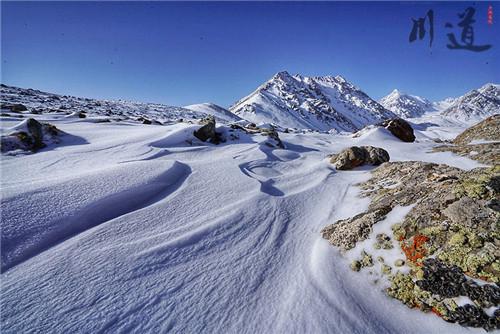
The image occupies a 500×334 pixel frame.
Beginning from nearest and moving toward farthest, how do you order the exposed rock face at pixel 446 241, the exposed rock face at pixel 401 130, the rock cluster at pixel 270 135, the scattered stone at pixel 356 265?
1. the exposed rock face at pixel 446 241
2. the scattered stone at pixel 356 265
3. the rock cluster at pixel 270 135
4. the exposed rock face at pixel 401 130

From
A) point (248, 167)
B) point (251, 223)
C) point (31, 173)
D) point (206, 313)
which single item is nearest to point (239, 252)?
point (251, 223)

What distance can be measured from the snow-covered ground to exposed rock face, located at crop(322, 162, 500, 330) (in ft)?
0.48

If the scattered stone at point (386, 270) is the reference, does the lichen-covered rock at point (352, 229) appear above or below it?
above

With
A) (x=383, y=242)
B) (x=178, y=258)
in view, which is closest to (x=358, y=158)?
(x=383, y=242)

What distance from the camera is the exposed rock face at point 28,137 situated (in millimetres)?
6309

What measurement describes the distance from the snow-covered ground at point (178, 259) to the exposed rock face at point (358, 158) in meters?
1.70

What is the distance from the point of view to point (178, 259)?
277cm

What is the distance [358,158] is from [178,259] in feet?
18.3

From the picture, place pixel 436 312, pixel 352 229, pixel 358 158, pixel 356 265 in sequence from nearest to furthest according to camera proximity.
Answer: pixel 436 312 < pixel 356 265 < pixel 352 229 < pixel 358 158

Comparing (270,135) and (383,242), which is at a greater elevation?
(270,135)

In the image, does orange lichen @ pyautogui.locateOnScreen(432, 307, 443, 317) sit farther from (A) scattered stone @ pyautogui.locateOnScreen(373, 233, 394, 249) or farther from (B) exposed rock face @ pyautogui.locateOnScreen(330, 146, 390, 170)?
(B) exposed rock face @ pyautogui.locateOnScreen(330, 146, 390, 170)

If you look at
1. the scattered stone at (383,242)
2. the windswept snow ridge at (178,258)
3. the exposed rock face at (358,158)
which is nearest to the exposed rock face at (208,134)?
the windswept snow ridge at (178,258)

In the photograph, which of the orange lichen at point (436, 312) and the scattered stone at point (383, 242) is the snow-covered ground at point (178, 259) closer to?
the orange lichen at point (436, 312)

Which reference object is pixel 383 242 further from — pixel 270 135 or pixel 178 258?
pixel 270 135
